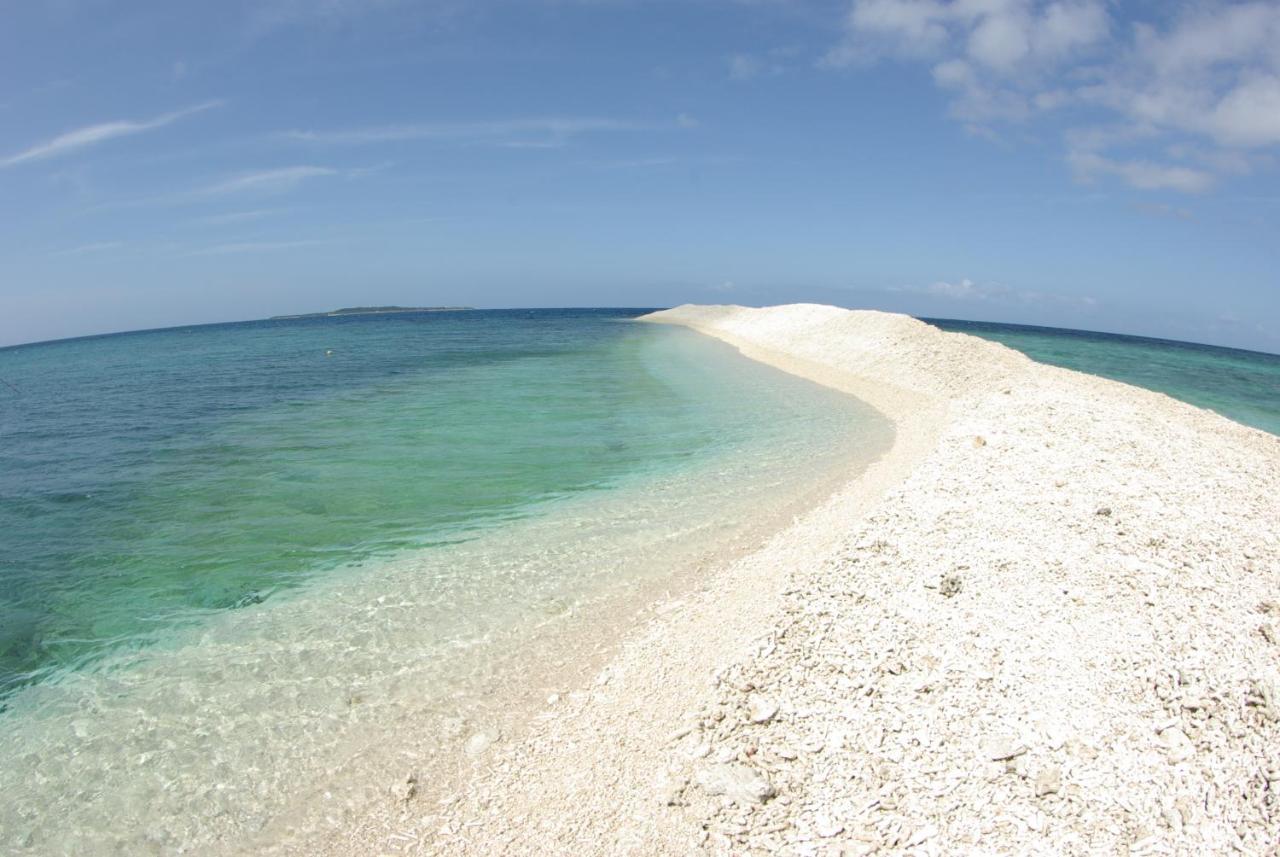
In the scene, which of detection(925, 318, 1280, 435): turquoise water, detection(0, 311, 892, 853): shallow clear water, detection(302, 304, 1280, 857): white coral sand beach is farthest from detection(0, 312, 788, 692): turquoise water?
detection(925, 318, 1280, 435): turquoise water

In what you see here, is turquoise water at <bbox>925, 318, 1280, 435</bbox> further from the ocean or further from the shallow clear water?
the shallow clear water

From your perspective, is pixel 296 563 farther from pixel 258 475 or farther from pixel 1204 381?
pixel 1204 381

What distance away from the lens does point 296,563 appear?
9.23m

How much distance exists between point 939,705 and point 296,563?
28.0ft

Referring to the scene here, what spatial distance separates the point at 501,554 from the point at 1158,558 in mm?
7875

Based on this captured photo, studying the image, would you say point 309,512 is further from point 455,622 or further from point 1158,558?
point 1158,558

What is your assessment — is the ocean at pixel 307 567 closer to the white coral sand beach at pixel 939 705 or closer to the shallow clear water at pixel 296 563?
the shallow clear water at pixel 296 563

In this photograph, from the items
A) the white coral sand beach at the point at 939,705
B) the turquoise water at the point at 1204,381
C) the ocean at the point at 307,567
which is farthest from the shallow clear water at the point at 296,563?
the turquoise water at the point at 1204,381

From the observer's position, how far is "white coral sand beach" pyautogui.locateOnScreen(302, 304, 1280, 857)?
414 cm

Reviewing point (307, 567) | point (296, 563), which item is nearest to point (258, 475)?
point (296, 563)

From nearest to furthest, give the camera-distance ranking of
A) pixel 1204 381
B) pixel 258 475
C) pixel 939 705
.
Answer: pixel 939 705, pixel 258 475, pixel 1204 381

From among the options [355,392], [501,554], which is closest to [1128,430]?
[501,554]

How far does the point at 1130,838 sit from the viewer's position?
12.6 ft

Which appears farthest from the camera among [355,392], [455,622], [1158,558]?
[355,392]
